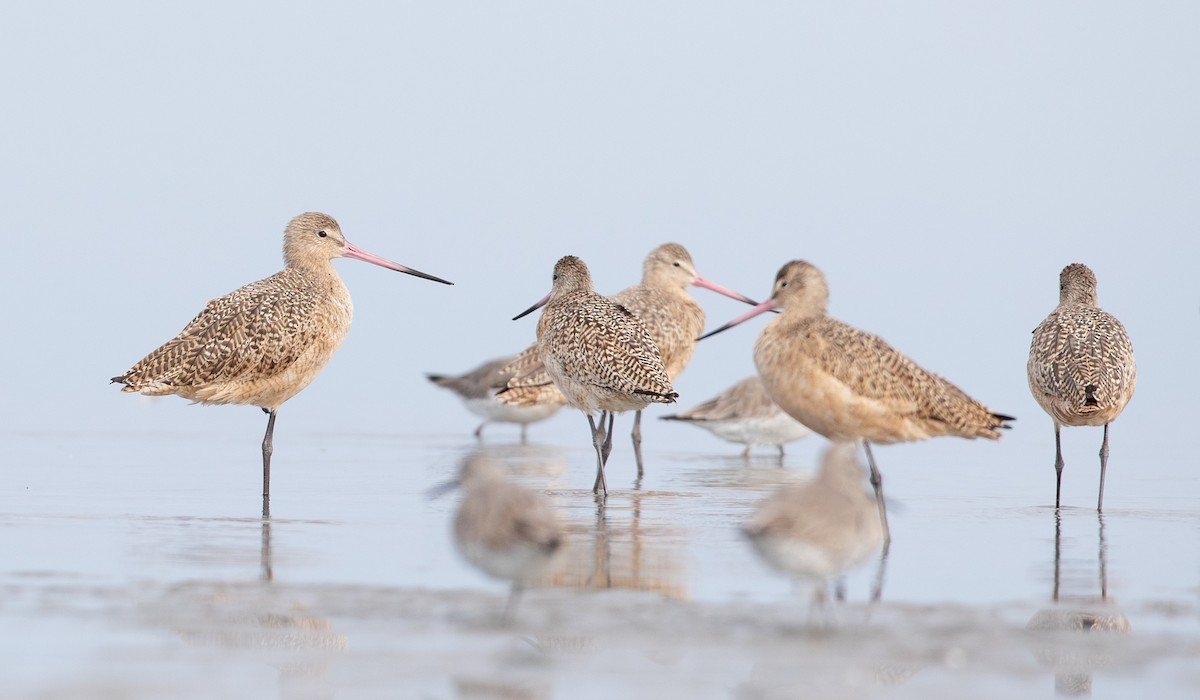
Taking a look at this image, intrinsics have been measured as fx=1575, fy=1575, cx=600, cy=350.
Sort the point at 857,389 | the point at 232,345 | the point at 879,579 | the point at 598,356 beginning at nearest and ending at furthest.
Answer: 1. the point at 879,579
2. the point at 857,389
3. the point at 232,345
4. the point at 598,356

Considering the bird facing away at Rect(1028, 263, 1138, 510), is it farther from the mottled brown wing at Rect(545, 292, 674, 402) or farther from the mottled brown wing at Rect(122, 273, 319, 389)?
the mottled brown wing at Rect(122, 273, 319, 389)

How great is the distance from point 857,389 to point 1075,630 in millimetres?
2626

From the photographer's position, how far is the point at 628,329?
1048cm

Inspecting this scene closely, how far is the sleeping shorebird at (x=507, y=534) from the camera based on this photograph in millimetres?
5512

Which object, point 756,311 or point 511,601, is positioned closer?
point 511,601

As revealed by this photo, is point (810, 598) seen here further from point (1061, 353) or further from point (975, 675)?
point (1061, 353)

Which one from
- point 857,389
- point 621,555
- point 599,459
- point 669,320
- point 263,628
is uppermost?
point 669,320

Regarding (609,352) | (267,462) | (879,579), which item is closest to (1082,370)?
(609,352)

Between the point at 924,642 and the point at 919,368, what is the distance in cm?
324

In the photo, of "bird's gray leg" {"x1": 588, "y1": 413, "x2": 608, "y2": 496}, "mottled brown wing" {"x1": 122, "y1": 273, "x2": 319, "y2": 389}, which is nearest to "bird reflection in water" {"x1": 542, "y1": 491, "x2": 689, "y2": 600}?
"bird's gray leg" {"x1": 588, "y1": 413, "x2": 608, "y2": 496}

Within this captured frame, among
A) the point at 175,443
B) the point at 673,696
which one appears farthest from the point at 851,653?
the point at 175,443

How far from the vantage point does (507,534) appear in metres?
5.58

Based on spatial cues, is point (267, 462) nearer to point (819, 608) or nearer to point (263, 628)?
point (263, 628)

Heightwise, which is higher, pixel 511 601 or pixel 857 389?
pixel 857 389
